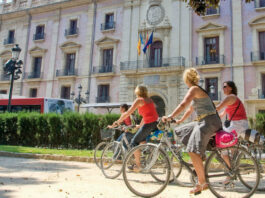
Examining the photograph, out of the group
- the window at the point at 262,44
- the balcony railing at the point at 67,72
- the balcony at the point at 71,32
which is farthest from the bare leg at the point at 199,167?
the balcony at the point at 71,32

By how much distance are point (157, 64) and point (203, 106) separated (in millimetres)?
17854

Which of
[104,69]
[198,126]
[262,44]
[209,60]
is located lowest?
[198,126]

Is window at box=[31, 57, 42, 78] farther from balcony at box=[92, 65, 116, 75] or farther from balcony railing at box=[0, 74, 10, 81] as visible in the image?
balcony at box=[92, 65, 116, 75]

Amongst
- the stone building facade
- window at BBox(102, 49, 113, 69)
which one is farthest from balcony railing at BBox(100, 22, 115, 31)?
window at BBox(102, 49, 113, 69)

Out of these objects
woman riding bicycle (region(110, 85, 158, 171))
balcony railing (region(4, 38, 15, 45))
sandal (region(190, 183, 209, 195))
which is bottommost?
sandal (region(190, 183, 209, 195))

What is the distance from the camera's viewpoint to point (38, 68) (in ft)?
86.4

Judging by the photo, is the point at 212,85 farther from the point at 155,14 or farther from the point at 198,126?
the point at 198,126

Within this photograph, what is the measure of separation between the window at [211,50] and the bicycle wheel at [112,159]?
1598 cm

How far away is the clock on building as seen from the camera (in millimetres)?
21359

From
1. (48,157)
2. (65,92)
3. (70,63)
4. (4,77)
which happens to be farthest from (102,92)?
(48,157)

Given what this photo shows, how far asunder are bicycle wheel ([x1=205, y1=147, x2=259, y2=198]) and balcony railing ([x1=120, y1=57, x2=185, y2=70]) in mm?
16668

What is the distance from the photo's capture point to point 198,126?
130 inches

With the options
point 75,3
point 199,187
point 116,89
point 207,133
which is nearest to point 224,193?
point 199,187

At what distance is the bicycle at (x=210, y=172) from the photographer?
127 inches
